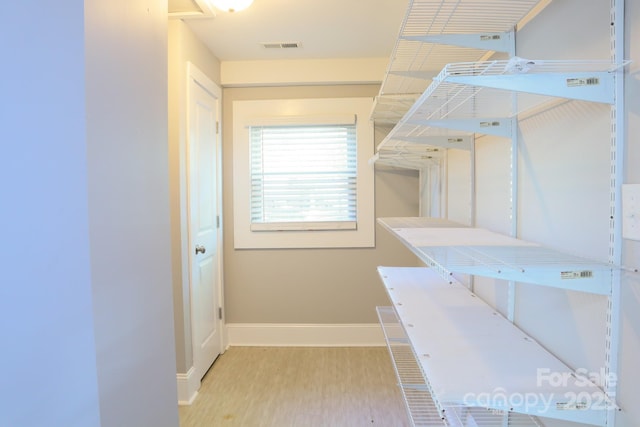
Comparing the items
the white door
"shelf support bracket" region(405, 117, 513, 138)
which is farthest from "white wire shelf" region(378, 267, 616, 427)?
the white door

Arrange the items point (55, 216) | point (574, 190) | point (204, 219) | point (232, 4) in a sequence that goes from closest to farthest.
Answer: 1. point (574, 190)
2. point (55, 216)
3. point (232, 4)
4. point (204, 219)

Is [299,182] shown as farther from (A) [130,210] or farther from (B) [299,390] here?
(A) [130,210]

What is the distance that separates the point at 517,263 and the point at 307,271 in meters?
2.61

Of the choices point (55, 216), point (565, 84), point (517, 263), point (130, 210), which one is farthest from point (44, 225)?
point (565, 84)

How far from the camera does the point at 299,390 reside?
106 inches

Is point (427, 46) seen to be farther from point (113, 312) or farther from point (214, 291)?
point (214, 291)

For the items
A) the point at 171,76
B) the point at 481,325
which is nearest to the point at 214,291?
the point at 171,76

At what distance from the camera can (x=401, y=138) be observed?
6.03 feet

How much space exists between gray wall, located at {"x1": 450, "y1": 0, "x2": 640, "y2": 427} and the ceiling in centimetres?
131

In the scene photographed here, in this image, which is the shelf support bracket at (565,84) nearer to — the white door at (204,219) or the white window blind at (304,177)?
the white door at (204,219)

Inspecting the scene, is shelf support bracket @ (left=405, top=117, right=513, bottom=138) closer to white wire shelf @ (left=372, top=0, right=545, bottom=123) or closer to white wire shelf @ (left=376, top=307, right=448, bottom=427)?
white wire shelf @ (left=372, top=0, right=545, bottom=123)

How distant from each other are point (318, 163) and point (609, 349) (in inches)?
108

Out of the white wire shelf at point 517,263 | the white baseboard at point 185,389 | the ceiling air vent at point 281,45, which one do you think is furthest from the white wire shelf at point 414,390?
the ceiling air vent at point 281,45

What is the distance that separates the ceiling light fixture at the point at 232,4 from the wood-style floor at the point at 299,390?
2.40 m
